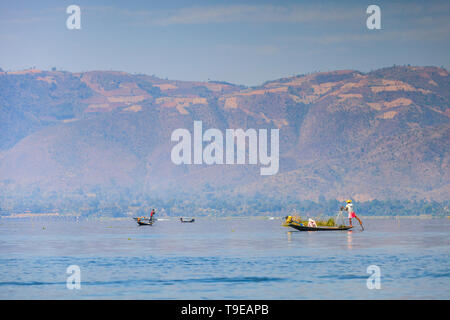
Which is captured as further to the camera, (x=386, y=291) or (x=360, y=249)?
(x=360, y=249)

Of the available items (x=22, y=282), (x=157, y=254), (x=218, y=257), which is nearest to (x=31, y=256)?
(x=157, y=254)

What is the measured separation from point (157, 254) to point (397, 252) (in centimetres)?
2109

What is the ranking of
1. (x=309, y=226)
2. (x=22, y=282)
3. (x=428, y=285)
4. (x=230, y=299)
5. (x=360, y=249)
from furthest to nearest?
(x=309, y=226) → (x=360, y=249) → (x=22, y=282) → (x=428, y=285) → (x=230, y=299)

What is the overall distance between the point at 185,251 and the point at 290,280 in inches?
1201

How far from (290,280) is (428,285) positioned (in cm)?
823

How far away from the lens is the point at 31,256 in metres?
75.4

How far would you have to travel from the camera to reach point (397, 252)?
250 feet
